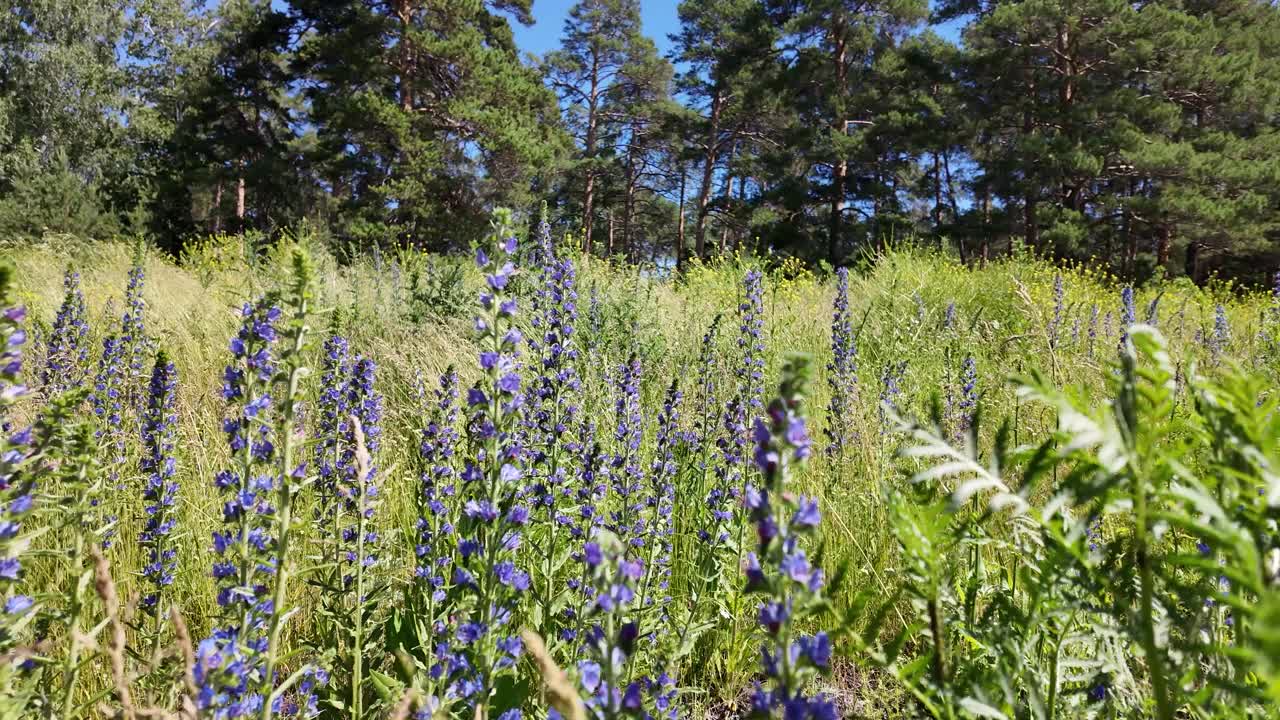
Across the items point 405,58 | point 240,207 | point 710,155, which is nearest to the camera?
point 405,58

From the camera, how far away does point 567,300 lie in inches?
106

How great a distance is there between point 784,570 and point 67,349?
3.97m

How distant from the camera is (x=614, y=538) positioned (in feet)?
2.76

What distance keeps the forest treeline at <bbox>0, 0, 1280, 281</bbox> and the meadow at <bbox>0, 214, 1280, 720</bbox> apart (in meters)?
11.1

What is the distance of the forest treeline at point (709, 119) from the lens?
1864cm

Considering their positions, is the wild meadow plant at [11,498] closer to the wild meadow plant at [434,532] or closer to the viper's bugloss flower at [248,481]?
the viper's bugloss flower at [248,481]

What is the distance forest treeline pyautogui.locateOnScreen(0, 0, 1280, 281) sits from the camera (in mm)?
18641

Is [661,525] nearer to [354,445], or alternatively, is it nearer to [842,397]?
[354,445]

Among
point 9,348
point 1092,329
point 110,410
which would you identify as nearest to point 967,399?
point 1092,329

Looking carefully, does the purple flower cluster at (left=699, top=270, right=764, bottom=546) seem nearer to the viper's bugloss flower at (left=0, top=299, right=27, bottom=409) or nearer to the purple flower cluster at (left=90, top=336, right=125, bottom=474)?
the viper's bugloss flower at (left=0, top=299, right=27, bottom=409)

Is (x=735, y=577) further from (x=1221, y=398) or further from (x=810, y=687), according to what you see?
(x=1221, y=398)

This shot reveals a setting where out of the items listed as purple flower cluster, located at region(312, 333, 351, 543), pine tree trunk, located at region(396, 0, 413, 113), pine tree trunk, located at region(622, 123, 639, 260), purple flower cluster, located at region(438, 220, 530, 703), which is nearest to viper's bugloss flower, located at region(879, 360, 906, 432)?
purple flower cluster, located at region(438, 220, 530, 703)

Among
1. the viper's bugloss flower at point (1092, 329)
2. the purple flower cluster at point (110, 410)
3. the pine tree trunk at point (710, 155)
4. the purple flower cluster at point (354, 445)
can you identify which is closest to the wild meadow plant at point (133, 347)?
the purple flower cluster at point (110, 410)

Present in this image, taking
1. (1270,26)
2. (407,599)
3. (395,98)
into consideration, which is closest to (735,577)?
(407,599)
